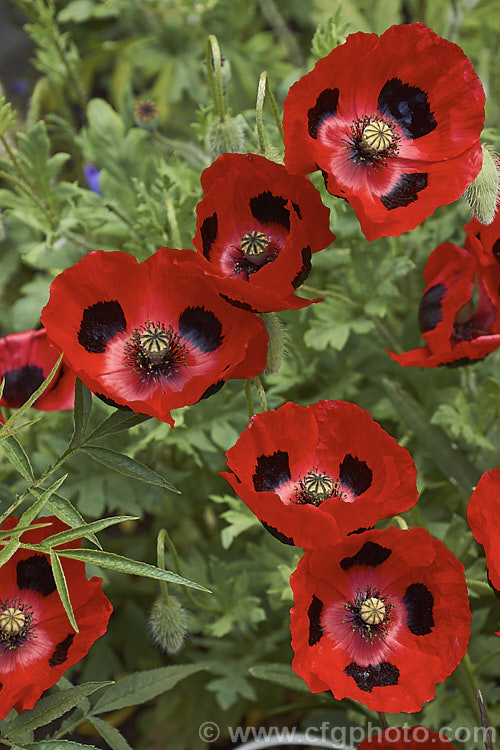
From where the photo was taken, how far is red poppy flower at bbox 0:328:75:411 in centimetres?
126

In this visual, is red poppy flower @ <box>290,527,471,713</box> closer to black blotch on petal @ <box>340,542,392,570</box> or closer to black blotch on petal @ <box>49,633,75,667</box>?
black blotch on petal @ <box>340,542,392,570</box>

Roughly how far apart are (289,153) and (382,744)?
28.7 inches

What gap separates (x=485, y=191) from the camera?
41.9 inches

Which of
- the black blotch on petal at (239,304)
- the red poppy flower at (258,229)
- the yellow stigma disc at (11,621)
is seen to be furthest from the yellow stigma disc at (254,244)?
the yellow stigma disc at (11,621)

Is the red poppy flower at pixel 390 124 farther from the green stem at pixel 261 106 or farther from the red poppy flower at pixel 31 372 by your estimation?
the red poppy flower at pixel 31 372

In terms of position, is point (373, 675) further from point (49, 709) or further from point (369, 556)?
point (49, 709)

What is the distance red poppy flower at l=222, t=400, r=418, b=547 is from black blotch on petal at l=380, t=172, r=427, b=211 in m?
0.28

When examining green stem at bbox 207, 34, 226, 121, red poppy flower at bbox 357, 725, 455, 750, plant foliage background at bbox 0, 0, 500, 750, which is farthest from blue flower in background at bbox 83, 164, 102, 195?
red poppy flower at bbox 357, 725, 455, 750

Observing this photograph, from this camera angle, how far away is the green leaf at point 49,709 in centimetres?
94

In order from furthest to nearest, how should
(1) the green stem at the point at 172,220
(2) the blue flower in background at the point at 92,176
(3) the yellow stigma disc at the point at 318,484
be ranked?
(2) the blue flower in background at the point at 92,176 → (1) the green stem at the point at 172,220 → (3) the yellow stigma disc at the point at 318,484

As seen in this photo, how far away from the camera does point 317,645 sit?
983mm

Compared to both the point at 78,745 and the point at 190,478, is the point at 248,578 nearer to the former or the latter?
the point at 190,478

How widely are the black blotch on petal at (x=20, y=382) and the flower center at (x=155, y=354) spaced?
0.69 ft

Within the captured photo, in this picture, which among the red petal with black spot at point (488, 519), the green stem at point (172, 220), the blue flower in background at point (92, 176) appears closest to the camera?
the red petal with black spot at point (488, 519)
